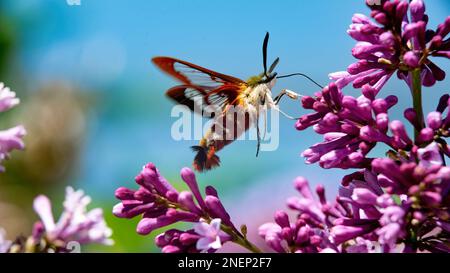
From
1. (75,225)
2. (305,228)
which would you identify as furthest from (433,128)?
(75,225)

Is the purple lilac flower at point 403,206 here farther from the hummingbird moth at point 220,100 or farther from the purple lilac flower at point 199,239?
the hummingbird moth at point 220,100

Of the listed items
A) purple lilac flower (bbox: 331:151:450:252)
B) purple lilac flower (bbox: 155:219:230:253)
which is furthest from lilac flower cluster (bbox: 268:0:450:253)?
purple lilac flower (bbox: 155:219:230:253)

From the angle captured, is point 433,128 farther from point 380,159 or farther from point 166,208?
point 166,208

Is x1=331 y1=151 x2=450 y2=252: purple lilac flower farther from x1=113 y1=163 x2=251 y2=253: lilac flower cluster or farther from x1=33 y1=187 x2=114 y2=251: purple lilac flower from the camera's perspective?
x1=33 y1=187 x2=114 y2=251: purple lilac flower

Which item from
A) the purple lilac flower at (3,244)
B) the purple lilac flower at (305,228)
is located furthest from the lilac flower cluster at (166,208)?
the purple lilac flower at (3,244)

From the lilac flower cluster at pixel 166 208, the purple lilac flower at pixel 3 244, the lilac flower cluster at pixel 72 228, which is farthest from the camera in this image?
the lilac flower cluster at pixel 166 208
